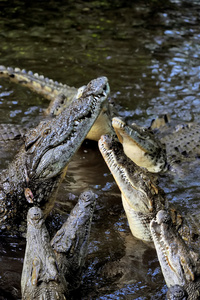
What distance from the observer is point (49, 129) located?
4.10m

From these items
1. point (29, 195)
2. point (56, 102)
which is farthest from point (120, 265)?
point (56, 102)

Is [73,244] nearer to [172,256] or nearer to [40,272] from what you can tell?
[40,272]

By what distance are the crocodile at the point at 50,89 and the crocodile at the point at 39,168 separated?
231cm

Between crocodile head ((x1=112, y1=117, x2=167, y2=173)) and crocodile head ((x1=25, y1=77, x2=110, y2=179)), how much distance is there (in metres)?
1.23

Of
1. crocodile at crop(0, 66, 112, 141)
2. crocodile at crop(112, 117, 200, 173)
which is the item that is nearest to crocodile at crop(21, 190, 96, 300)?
crocodile at crop(112, 117, 200, 173)

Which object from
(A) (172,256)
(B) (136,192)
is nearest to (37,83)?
(B) (136,192)

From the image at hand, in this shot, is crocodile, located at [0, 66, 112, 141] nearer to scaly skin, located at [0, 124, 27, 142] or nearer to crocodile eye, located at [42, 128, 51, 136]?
scaly skin, located at [0, 124, 27, 142]

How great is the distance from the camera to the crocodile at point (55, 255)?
309 cm

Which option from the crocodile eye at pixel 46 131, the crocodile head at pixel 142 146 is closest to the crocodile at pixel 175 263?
the crocodile eye at pixel 46 131

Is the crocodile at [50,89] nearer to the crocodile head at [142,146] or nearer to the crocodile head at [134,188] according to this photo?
the crocodile head at [142,146]

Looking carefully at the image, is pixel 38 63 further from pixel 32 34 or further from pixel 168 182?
pixel 168 182

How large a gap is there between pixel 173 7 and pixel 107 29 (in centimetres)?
246

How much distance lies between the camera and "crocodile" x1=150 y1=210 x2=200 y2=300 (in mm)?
3338

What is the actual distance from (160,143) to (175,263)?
112 inches
